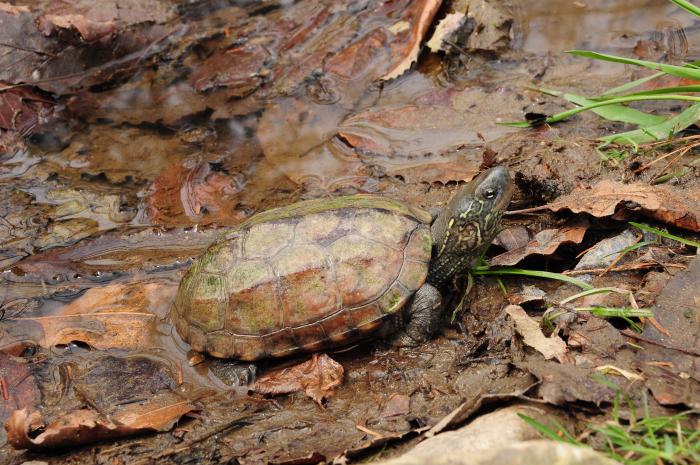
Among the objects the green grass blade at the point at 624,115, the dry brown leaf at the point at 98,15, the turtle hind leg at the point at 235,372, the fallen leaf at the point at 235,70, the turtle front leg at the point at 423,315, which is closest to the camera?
the turtle front leg at the point at 423,315

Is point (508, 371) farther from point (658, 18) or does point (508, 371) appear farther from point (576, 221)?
point (658, 18)

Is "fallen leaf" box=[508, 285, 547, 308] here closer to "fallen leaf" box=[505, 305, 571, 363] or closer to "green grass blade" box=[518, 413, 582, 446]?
"fallen leaf" box=[505, 305, 571, 363]

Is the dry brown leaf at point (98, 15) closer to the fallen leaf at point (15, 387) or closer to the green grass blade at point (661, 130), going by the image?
the fallen leaf at point (15, 387)

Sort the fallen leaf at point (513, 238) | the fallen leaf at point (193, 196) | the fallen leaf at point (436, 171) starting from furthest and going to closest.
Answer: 1. the fallen leaf at point (193, 196)
2. the fallen leaf at point (436, 171)
3. the fallen leaf at point (513, 238)

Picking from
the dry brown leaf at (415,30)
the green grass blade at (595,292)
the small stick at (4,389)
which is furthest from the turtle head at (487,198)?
the small stick at (4,389)

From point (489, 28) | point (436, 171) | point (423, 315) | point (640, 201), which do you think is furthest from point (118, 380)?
point (489, 28)

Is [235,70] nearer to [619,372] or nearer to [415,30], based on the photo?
[415,30]

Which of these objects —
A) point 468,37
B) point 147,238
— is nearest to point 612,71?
point 468,37
